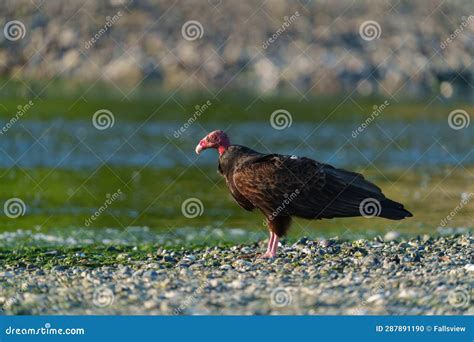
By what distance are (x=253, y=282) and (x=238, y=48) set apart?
233ft

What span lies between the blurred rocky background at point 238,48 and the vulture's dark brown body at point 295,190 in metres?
54.2

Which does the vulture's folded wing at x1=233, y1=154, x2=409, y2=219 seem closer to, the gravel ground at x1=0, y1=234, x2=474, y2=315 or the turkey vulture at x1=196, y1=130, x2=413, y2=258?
the turkey vulture at x1=196, y1=130, x2=413, y2=258

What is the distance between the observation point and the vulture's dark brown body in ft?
54.2

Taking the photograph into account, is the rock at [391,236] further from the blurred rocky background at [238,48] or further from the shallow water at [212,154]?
the blurred rocky background at [238,48]

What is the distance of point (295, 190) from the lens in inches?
652

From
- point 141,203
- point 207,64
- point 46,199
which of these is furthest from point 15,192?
point 207,64

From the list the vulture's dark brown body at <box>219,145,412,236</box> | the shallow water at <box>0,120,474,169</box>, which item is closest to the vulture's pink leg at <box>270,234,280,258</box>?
the vulture's dark brown body at <box>219,145,412,236</box>

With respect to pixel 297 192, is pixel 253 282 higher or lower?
lower

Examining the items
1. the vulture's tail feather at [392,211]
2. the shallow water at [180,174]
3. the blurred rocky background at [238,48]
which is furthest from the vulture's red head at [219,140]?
A: the blurred rocky background at [238,48]

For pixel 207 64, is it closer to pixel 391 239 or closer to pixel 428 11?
pixel 428 11

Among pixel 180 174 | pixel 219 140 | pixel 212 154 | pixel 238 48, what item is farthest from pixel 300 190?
pixel 238 48

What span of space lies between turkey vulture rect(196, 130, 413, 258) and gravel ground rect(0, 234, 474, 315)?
0.63 metres

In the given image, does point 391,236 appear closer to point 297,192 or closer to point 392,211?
point 392,211

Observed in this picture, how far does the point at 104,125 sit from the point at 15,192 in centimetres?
2006
